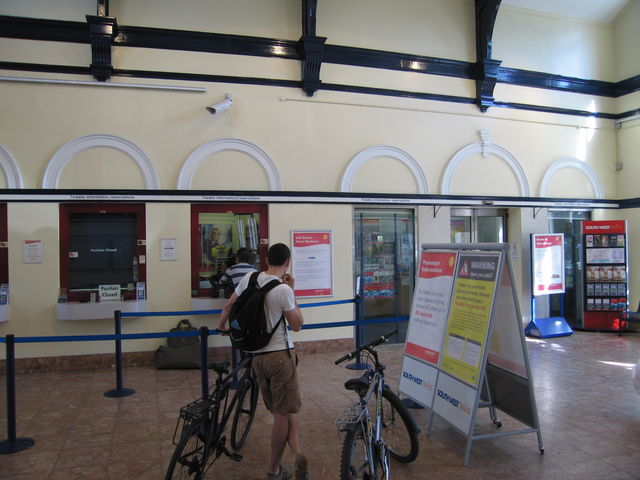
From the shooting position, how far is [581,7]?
30.7 ft

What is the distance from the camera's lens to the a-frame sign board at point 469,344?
390 centimetres

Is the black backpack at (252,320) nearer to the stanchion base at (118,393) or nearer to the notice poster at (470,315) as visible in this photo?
the notice poster at (470,315)

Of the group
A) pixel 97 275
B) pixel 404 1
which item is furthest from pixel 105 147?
pixel 404 1

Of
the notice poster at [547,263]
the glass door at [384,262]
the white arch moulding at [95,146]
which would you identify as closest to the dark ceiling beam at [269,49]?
the white arch moulding at [95,146]

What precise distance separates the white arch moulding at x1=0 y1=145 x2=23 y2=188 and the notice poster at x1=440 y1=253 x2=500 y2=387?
6072mm

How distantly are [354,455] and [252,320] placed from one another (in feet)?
3.71

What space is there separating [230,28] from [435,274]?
17.2 feet

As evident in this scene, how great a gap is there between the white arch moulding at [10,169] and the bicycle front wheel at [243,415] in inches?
190

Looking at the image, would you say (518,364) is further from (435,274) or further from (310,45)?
(310,45)

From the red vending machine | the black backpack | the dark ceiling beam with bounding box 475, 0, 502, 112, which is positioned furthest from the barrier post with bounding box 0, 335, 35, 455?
the red vending machine

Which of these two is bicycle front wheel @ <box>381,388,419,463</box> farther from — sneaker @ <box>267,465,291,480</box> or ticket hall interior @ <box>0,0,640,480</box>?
sneaker @ <box>267,465,291,480</box>

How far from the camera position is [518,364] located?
13.4ft

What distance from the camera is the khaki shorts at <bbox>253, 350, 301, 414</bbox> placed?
3393mm

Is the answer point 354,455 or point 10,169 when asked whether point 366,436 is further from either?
point 10,169
